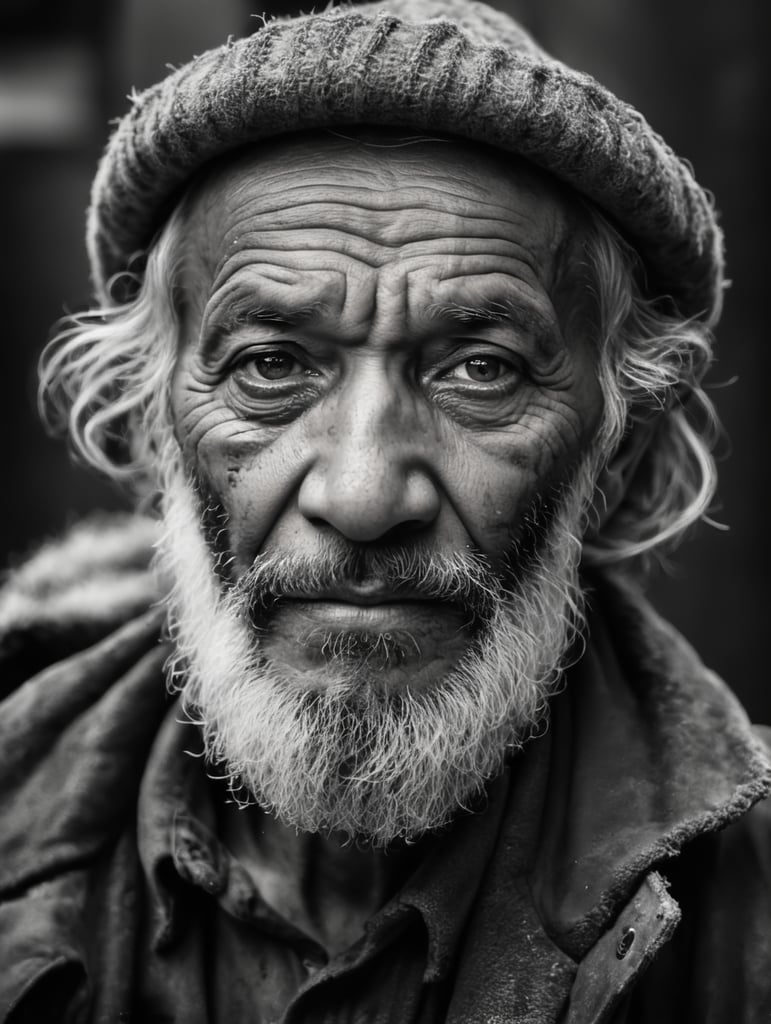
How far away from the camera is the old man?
6.36 ft

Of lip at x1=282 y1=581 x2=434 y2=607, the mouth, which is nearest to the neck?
the mouth

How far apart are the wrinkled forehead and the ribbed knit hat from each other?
0.15ft

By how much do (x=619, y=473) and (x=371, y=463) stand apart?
81 centimetres

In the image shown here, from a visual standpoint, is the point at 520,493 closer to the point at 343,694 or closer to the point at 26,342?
the point at 343,694

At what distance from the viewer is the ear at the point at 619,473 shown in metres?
2.44

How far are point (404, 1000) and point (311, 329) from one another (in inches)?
48.2

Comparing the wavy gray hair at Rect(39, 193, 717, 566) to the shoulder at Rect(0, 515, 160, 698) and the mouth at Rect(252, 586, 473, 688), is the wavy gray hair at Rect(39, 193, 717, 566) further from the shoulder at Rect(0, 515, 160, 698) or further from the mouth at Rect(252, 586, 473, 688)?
the mouth at Rect(252, 586, 473, 688)

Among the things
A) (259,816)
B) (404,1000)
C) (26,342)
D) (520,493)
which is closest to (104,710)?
(259,816)

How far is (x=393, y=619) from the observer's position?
6.43 feet

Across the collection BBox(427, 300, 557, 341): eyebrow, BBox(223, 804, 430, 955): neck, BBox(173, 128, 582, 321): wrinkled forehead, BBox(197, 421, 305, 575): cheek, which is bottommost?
BBox(223, 804, 430, 955): neck

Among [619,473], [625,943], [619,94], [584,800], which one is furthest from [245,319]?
[619,94]

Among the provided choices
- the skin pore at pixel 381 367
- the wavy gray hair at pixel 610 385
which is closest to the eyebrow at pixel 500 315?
the skin pore at pixel 381 367

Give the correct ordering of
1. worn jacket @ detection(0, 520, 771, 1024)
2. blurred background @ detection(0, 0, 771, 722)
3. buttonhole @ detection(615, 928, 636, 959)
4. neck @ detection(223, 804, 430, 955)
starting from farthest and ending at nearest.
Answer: blurred background @ detection(0, 0, 771, 722) → neck @ detection(223, 804, 430, 955) → worn jacket @ detection(0, 520, 771, 1024) → buttonhole @ detection(615, 928, 636, 959)

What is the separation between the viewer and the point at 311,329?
2.00m
